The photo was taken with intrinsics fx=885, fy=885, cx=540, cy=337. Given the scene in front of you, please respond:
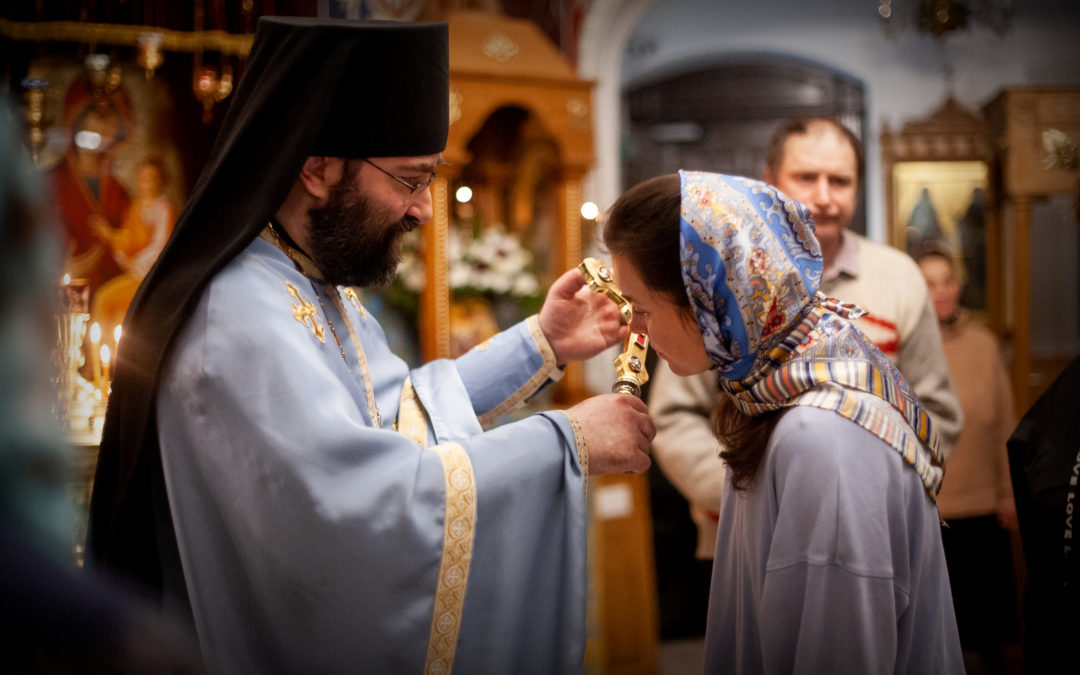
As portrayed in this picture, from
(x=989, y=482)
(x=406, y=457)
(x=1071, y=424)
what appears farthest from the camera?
(x=989, y=482)

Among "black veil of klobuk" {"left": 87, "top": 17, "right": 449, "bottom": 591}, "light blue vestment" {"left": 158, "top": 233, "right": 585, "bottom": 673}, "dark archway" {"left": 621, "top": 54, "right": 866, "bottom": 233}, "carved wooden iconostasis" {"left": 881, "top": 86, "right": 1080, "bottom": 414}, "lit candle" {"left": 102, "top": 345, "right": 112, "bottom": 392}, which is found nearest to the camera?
"light blue vestment" {"left": 158, "top": 233, "right": 585, "bottom": 673}

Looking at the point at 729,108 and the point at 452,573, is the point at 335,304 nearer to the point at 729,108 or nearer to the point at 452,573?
the point at 452,573

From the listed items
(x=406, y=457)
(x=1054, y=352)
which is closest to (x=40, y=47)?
(x=406, y=457)

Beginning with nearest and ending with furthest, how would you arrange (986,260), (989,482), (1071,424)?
(1071,424)
(989,482)
(986,260)

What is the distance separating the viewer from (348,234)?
203cm

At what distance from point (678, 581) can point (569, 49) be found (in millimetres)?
3470

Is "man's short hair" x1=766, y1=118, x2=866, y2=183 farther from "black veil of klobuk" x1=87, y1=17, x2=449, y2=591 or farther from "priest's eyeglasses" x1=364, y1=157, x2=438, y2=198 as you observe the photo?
"black veil of klobuk" x1=87, y1=17, x2=449, y2=591

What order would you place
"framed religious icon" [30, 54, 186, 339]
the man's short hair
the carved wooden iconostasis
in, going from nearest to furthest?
the man's short hair
"framed religious icon" [30, 54, 186, 339]
the carved wooden iconostasis

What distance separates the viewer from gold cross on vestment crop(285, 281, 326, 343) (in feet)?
6.00

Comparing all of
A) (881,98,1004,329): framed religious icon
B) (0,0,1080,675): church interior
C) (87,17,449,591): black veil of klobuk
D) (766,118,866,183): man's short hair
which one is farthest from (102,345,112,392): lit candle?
(881,98,1004,329): framed religious icon

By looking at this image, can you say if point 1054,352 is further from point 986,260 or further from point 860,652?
point 860,652

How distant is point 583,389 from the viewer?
4.96 meters

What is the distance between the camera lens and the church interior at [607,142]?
14.6 feet

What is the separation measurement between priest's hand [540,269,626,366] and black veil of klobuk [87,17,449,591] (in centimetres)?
63
